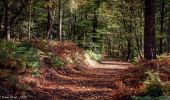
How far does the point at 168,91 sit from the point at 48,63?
916 cm

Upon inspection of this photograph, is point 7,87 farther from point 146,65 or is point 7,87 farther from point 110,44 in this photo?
point 110,44

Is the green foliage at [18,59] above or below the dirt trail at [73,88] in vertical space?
above

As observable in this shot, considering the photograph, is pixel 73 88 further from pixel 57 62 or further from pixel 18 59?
pixel 57 62

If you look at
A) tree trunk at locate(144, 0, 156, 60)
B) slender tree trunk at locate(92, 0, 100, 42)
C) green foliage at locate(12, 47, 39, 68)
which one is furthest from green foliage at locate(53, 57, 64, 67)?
slender tree trunk at locate(92, 0, 100, 42)

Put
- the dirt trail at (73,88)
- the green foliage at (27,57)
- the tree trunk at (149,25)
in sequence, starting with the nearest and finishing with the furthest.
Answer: the dirt trail at (73,88), the green foliage at (27,57), the tree trunk at (149,25)

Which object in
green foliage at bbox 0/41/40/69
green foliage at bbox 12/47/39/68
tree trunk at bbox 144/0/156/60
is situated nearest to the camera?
green foliage at bbox 0/41/40/69

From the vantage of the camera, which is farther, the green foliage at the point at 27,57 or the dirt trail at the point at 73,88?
the green foliage at the point at 27,57

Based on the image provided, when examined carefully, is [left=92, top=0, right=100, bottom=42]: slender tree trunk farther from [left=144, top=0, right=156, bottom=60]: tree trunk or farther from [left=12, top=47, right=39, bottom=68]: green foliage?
[left=12, top=47, right=39, bottom=68]: green foliage

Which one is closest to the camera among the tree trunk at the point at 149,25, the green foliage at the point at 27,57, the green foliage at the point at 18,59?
the green foliage at the point at 18,59

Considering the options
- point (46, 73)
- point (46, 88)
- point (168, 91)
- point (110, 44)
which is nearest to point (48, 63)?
point (46, 73)

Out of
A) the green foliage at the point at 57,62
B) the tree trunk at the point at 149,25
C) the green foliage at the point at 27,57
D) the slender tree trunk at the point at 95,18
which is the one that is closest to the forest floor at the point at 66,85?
the green foliage at the point at 57,62

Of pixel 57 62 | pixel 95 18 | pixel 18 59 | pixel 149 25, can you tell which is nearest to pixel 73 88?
pixel 18 59

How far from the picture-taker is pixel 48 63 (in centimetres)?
1809

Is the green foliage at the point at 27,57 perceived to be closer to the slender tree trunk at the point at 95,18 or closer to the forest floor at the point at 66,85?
the forest floor at the point at 66,85
